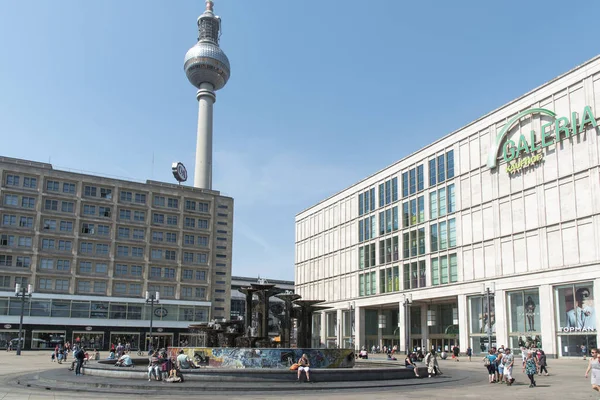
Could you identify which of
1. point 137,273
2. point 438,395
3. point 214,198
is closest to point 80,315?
point 137,273

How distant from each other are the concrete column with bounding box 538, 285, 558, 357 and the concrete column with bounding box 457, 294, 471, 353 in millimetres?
10808

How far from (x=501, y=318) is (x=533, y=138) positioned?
A: 18091 mm

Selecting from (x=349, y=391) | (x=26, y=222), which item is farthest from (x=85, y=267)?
(x=349, y=391)

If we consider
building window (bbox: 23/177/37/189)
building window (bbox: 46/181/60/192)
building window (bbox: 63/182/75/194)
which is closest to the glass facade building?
building window (bbox: 63/182/75/194)

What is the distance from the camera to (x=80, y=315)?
8700cm

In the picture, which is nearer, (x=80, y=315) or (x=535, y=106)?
(x=535, y=106)

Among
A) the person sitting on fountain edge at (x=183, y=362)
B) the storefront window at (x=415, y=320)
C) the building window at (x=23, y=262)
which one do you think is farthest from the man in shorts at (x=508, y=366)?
the building window at (x=23, y=262)

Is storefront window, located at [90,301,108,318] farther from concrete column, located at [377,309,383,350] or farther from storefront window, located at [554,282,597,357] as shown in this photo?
storefront window, located at [554,282,597,357]

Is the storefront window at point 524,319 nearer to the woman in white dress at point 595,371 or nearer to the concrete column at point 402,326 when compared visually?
the concrete column at point 402,326

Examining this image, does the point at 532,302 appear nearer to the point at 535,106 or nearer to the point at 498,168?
the point at 498,168

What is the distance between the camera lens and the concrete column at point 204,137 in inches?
4889

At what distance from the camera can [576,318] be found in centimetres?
5219

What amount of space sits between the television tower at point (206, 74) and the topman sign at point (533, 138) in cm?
7413

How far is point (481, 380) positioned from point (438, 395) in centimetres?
989
